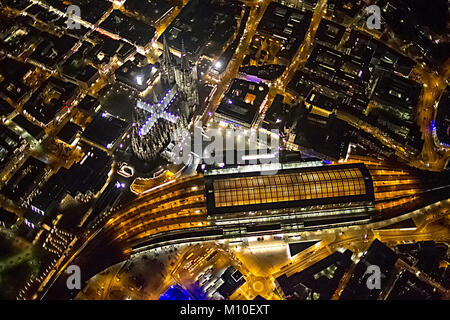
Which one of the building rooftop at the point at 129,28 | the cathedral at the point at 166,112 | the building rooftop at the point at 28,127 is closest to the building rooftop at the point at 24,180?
the building rooftop at the point at 28,127

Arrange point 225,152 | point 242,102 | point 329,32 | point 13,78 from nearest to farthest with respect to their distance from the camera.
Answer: point 225,152 < point 242,102 < point 13,78 < point 329,32

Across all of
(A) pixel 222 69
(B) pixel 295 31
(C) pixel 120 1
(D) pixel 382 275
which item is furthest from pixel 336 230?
(C) pixel 120 1

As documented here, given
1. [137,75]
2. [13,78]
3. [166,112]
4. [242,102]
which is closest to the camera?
[166,112]

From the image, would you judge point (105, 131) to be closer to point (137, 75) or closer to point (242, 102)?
point (137, 75)

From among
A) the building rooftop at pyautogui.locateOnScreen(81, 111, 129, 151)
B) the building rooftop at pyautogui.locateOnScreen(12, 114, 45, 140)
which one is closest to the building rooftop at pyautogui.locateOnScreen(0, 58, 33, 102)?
the building rooftop at pyautogui.locateOnScreen(12, 114, 45, 140)

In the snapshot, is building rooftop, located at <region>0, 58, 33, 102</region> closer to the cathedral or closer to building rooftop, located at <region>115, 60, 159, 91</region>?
building rooftop, located at <region>115, 60, 159, 91</region>

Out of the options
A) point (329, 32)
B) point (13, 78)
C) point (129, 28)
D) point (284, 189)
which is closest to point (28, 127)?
point (13, 78)

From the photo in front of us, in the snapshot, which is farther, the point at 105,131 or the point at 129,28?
the point at 129,28
